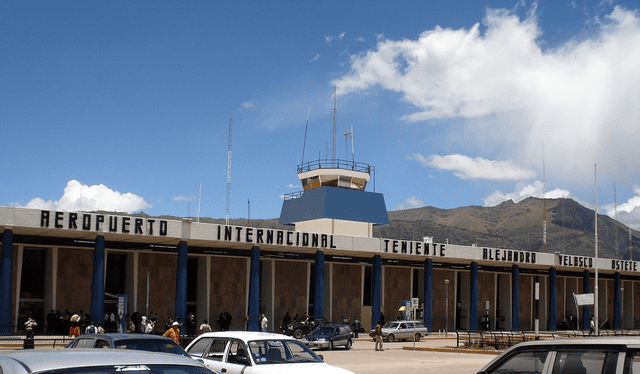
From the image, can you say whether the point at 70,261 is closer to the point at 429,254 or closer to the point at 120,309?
the point at 120,309

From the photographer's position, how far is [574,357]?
22.0 ft

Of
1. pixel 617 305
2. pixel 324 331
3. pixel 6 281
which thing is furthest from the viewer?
pixel 617 305

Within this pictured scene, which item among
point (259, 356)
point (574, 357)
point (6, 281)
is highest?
point (574, 357)

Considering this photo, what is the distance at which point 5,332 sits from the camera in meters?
34.9

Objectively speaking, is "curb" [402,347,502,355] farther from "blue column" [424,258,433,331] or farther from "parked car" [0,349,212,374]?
"parked car" [0,349,212,374]

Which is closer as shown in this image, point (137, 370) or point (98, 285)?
point (137, 370)

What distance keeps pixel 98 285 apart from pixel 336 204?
24118 mm

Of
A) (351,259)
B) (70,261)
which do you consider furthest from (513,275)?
(70,261)

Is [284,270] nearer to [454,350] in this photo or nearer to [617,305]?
[454,350]

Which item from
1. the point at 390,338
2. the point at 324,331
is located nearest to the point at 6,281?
the point at 324,331

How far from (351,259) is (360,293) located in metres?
→ 3.18

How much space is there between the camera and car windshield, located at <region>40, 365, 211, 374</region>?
15.8 ft

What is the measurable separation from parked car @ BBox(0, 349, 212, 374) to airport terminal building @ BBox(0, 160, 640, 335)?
28910mm

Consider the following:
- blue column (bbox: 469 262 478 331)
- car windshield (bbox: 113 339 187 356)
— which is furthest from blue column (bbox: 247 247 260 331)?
car windshield (bbox: 113 339 187 356)
